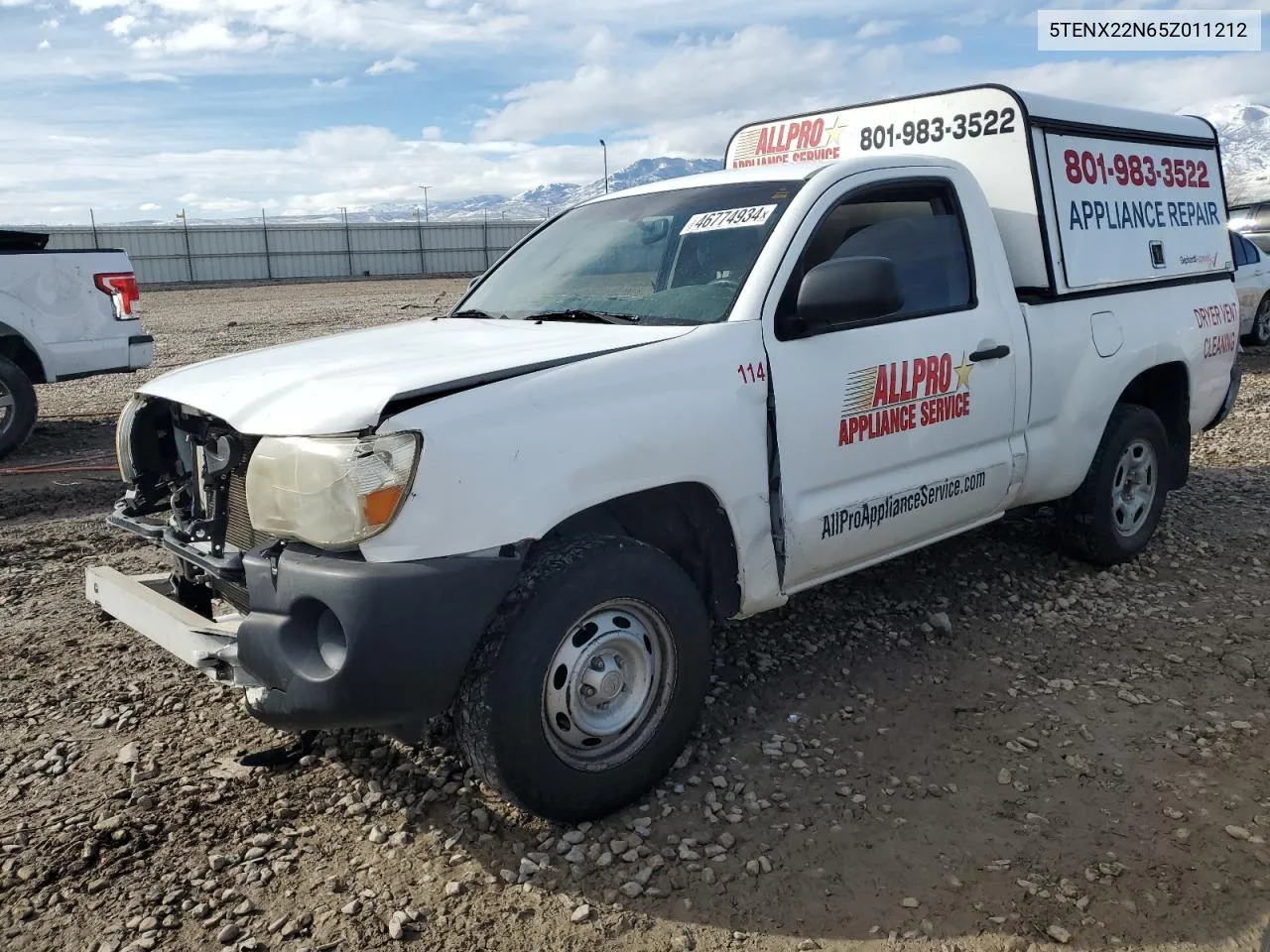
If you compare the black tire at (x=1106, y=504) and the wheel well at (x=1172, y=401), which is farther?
the wheel well at (x=1172, y=401)

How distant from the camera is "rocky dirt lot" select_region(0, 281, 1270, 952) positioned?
8.63 feet

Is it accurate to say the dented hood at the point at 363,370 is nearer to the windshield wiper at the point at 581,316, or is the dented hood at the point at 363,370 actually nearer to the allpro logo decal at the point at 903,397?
the windshield wiper at the point at 581,316

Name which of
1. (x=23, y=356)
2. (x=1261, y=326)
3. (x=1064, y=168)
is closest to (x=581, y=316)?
(x=1064, y=168)

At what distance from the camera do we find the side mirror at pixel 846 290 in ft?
10.7

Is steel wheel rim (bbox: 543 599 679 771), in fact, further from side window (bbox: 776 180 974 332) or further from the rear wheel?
the rear wheel

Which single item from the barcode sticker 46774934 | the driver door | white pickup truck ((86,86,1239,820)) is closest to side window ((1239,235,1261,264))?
white pickup truck ((86,86,1239,820))

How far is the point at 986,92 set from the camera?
457 centimetres

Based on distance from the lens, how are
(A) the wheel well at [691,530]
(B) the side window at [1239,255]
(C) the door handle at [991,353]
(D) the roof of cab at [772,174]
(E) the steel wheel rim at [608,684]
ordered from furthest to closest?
(B) the side window at [1239,255]
(C) the door handle at [991,353]
(D) the roof of cab at [772,174]
(A) the wheel well at [691,530]
(E) the steel wheel rim at [608,684]

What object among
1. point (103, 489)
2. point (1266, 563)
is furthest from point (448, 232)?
point (1266, 563)

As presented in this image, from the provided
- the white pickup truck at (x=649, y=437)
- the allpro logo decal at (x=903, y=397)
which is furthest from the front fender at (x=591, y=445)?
the allpro logo decal at (x=903, y=397)

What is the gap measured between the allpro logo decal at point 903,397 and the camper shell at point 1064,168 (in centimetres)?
82

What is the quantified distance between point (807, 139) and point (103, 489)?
5.15 m

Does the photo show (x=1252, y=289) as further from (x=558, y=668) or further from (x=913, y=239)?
(x=558, y=668)

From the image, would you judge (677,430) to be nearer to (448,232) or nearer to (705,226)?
(705,226)
